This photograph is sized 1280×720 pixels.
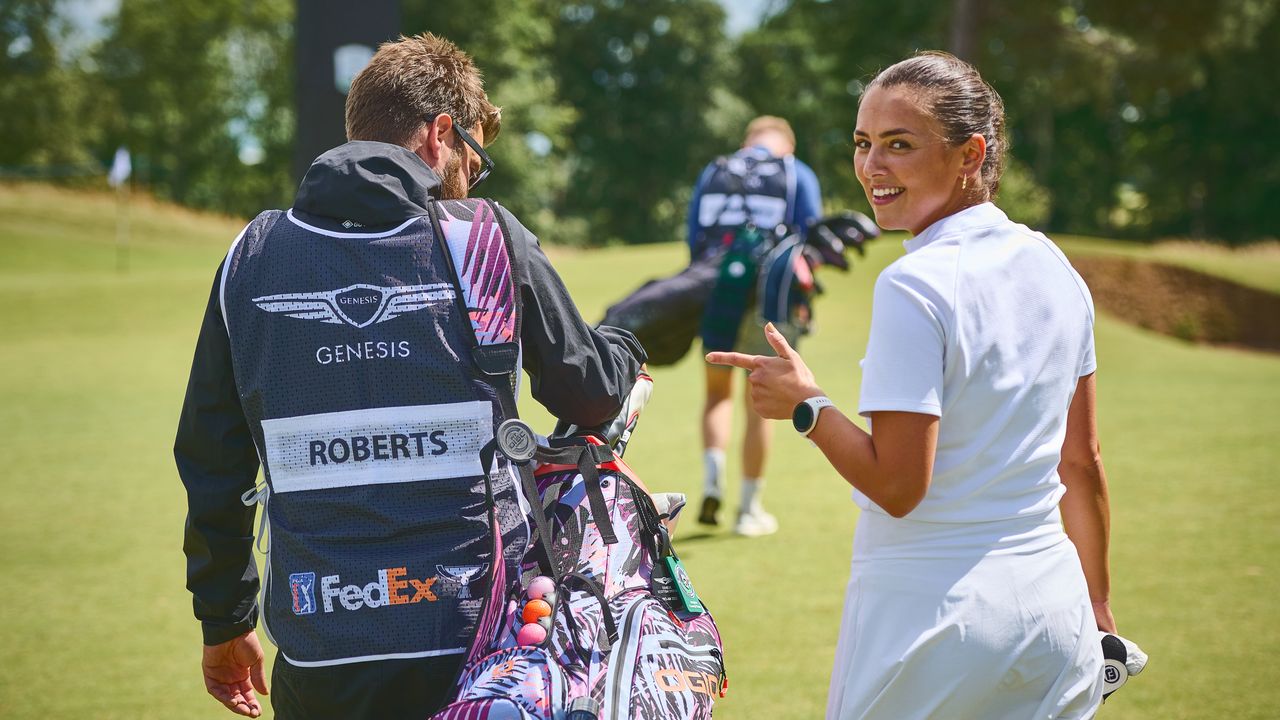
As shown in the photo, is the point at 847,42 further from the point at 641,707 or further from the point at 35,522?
the point at 641,707

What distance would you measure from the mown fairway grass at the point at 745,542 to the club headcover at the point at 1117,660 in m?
1.94

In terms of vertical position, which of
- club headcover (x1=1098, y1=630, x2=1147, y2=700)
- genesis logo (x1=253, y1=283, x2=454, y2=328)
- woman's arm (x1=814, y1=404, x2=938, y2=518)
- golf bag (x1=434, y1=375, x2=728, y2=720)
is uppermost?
genesis logo (x1=253, y1=283, x2=454, y2=328)

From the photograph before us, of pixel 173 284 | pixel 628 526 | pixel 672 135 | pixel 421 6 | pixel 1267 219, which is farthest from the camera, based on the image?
pixel 672 135

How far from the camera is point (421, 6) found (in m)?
49.0

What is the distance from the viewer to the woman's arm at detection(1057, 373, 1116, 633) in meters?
2.36

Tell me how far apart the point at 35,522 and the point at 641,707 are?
6.66 m

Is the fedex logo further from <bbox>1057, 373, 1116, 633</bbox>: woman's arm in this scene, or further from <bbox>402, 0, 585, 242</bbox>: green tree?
<bbox>402, 0, 585, 242</bbox>: green tree

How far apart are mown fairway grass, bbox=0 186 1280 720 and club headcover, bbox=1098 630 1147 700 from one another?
1.94 m

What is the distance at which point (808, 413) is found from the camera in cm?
212

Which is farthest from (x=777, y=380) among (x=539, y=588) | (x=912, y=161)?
(x=539, y=588)

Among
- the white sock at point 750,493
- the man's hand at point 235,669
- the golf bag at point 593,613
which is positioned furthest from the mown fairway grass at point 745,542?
the golf bag at point 593,613

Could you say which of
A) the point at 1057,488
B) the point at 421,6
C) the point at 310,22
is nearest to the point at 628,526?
the point at 1057,488

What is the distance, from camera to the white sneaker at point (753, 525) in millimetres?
6895

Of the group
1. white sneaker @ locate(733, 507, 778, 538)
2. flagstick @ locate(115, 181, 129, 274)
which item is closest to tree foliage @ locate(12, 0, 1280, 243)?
flagstick @ locate(115, 181, 129, 274)
